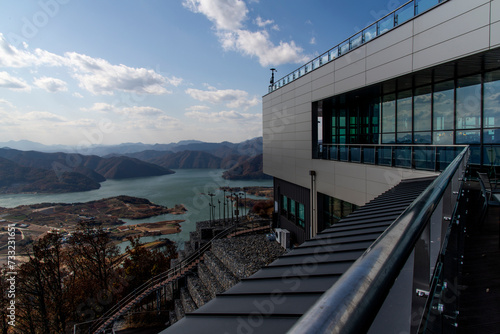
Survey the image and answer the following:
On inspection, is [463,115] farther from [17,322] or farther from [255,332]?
[17,322]

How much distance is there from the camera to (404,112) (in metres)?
12.1

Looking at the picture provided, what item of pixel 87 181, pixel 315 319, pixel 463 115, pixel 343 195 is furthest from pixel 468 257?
pixel 87 181

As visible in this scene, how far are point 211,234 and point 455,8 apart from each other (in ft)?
70.7

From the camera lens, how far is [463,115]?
9.41m

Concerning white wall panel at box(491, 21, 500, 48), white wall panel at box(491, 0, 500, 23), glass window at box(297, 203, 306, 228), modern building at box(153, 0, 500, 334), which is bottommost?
glass window at box(297, 203, 306, 228)

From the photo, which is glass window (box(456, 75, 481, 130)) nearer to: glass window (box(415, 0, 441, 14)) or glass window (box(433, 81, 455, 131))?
glass window (box(433, 81, 455, 131))

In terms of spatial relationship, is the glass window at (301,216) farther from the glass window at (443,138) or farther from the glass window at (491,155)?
the glass window at (491,155)

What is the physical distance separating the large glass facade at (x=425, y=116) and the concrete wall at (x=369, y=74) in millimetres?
560

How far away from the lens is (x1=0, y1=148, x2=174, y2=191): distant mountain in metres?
90.8

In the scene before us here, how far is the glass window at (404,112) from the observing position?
11711 millimetres

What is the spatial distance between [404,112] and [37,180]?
320 ft

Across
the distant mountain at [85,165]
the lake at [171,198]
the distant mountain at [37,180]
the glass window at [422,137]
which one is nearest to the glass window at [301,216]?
the glass window at [422,137]

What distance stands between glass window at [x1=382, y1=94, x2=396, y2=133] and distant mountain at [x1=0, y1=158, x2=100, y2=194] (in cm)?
8220

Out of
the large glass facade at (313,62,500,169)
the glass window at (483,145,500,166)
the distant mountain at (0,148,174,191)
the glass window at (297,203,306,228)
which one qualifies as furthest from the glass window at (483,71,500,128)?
the distant mountain at (0,148,174,191)
